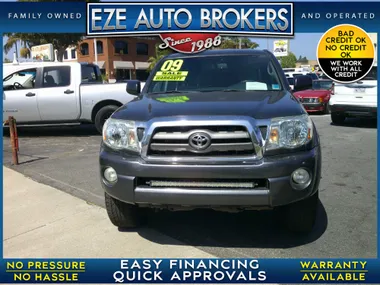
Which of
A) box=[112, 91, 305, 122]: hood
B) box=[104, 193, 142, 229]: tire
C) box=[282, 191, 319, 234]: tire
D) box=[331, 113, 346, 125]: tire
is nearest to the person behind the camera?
box=[112, 91, 305, 122]: hood

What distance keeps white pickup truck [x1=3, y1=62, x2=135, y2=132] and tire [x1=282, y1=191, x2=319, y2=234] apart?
611 cm

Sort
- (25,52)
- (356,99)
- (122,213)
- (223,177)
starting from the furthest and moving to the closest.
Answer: (25,52) → (356,99) → (122,213) → (223,177)

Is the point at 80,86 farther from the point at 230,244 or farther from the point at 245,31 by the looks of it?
the point at 230,244

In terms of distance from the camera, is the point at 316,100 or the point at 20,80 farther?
the point at 316,100

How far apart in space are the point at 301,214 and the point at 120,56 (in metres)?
36.0

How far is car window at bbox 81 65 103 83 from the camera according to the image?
8.96 meters

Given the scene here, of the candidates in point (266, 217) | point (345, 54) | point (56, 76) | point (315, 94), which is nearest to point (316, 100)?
point (315, 94)

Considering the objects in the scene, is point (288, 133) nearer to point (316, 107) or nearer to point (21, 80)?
point (21, 80)

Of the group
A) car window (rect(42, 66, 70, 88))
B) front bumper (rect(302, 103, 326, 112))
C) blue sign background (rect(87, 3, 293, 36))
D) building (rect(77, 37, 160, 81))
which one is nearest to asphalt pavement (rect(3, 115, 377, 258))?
blue sign background (rect(87, 3, 293, 36))

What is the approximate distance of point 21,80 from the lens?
28.9 ft

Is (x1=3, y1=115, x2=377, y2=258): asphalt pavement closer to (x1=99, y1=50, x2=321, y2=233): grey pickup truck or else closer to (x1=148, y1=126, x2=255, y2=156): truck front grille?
(x1=99, y1=50, x2=321, y2=233): grey pickup truck

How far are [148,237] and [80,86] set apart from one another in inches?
240

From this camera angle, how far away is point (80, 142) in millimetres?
8148

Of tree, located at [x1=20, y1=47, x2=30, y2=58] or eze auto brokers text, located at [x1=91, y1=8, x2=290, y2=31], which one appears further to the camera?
tree, located at [x1=20, y1=47, x2=30, y2=58]
